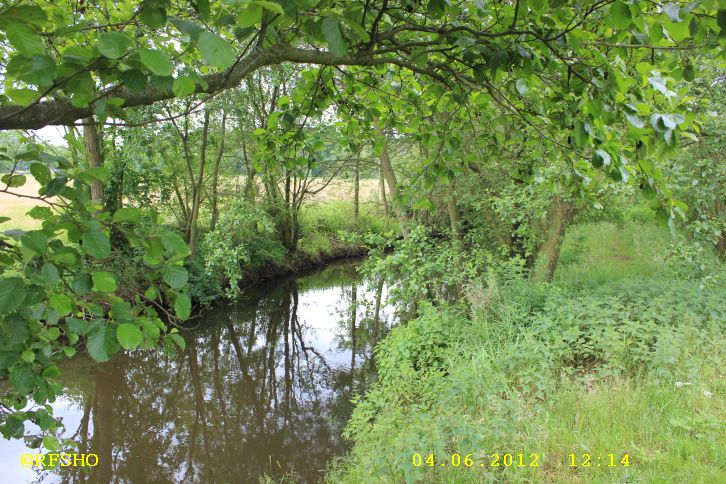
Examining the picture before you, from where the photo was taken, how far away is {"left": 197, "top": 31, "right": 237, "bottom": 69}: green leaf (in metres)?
0.79

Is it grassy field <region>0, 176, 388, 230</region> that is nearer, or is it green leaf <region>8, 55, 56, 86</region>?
green leaf <region>8, 55, 56, 86</region>

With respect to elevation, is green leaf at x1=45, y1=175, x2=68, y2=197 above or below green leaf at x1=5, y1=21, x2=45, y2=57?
below

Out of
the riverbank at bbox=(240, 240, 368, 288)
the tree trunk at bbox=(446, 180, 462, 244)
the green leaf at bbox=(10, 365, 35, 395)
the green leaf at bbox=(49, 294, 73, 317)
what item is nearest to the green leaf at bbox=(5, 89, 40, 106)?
the green leaf at bbox=(49, 294, 73, 317)

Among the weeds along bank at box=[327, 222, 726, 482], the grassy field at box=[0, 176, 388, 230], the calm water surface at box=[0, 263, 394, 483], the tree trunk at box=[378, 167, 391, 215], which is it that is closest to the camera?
the weeds along bank at box=[327, 222, 726, 482]

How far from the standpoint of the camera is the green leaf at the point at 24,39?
0.81m

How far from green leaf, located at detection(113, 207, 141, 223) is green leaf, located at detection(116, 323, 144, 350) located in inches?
10.8

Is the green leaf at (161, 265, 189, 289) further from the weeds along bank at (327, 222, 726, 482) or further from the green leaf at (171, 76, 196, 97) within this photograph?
the weeds along bank at (327, 222, 726, 482)

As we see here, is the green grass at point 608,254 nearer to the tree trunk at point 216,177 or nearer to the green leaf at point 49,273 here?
the green leaf at point 49,273

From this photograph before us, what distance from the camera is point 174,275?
46.6 inches

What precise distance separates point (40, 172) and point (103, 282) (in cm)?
41

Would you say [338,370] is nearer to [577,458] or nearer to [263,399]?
[263,399]

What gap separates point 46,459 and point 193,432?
497 cm

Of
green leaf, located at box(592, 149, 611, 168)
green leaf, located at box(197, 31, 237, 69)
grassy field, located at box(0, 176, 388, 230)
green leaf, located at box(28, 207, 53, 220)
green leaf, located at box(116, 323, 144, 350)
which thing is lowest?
green leaf, located at box(116, 323, 144, 350)

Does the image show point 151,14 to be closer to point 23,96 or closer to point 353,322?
point 23,96
